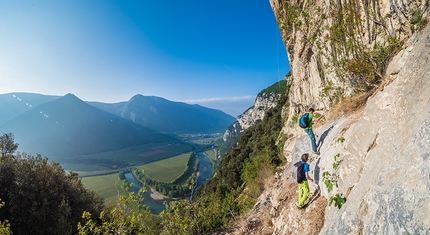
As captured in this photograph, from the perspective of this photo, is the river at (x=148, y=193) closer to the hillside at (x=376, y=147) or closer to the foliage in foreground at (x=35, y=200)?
the foliage in foreground at (x=35, y=200)

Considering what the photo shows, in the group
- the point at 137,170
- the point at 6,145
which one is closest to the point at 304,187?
the point at 6,145

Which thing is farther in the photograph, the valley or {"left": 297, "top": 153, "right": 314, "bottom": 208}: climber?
the valley

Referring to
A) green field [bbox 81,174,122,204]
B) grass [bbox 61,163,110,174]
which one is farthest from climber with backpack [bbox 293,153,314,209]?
grass [bbox 61,163,110,174]

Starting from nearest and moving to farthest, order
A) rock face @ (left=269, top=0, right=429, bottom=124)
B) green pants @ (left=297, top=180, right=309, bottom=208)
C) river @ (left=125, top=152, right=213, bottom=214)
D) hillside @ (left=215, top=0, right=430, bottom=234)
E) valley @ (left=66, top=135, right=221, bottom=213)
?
1. hillside @ (left=215, top=0, right=430, bottom=234)
2. green pants @ (left=297, top=180, right=309, bottom=208)
3. rock face @ (left=269, top=0, right=429, bottom=124)
4. river @ (left=125, top=152, right=213, bottom=214)
5. valley @ (left=66, top=135, right=221, bottom=213)

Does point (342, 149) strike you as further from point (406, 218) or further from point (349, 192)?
point (406, 218)

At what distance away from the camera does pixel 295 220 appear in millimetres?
8078

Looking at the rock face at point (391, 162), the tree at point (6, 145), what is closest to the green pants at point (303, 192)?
the rock face at point (391, 162)

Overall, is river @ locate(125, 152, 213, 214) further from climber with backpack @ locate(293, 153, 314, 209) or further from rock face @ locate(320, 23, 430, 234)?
rock face @ locate(320, 23, 430, 234)

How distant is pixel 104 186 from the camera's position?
10162 centimetres

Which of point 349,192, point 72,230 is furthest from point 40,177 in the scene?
point 349,192

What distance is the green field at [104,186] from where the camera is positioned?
88787 millimetres

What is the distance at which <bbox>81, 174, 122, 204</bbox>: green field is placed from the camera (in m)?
88.8

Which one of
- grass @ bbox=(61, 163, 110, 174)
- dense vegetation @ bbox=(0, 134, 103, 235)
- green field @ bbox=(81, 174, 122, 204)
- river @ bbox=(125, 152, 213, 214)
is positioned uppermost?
dense vegetation @ bbox=(0, 134, 103, 235)

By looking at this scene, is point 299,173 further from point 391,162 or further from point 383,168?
point 391,162
